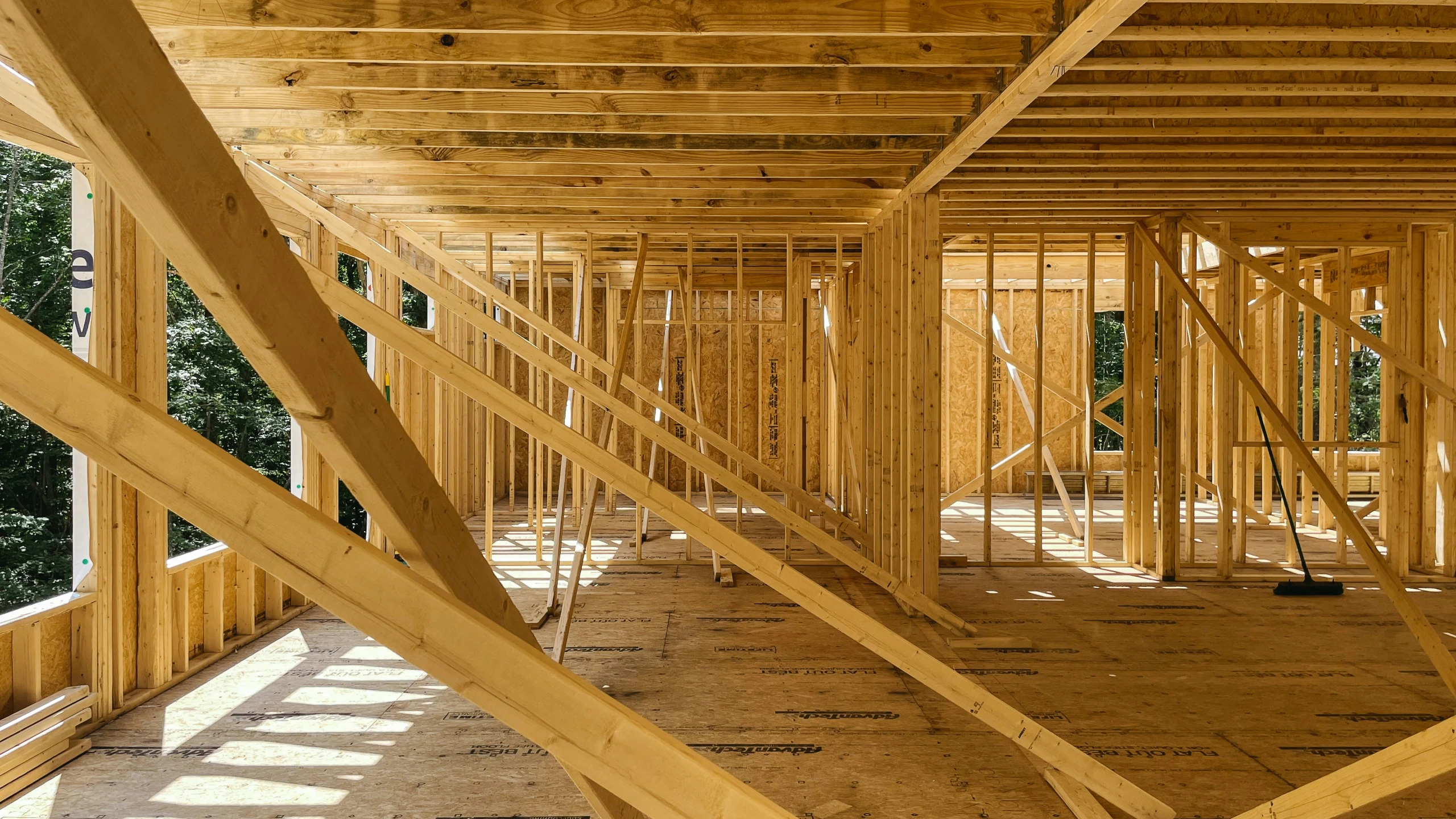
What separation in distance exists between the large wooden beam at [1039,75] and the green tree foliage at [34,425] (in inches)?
450

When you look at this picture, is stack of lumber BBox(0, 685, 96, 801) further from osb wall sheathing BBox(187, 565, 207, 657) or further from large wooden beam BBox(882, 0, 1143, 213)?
large wooden beam BBox(882, 0, 1143, 213)

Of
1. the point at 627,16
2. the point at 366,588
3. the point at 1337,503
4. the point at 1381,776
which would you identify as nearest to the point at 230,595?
the point at 627,16

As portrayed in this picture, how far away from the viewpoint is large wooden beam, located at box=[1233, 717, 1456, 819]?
5.24 feet

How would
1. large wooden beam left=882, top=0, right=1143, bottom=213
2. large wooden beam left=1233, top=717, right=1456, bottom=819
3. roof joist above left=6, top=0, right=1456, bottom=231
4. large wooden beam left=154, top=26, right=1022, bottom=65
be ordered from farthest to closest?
1. large wooden beam left=154, top=26, right=1022, bottom=65
2. roof joist above left=6, top=0, right=1456, bottom=231
3. large wooden beam left=882, top=0, right=1143, bottom=213
4. large wooden beam left=1233, top=717, right=1456, bottom=819

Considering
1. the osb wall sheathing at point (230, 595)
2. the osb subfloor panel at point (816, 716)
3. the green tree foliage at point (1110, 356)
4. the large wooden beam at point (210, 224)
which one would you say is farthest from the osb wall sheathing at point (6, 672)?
the green tree foliage at point (1110, 356)

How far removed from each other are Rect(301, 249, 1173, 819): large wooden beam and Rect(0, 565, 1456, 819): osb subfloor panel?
429mm

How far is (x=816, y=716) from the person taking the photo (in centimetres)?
408

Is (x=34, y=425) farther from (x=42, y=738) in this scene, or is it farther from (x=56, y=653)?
(x=42, y=738)

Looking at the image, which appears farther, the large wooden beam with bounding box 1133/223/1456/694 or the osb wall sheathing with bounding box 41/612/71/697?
the large wooden beam with bounding box 1133/223/1456/694

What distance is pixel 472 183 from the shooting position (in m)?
5.82

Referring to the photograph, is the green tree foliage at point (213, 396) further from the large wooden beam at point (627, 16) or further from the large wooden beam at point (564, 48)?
the large wooden beam at point (627, 16)

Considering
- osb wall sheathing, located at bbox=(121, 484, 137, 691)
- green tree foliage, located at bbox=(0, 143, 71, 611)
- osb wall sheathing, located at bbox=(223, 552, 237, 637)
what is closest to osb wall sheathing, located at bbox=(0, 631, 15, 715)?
osb wall sheathing, located at bbox=(121, 484, 137, 691)

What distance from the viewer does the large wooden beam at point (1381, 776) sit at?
5.24ft

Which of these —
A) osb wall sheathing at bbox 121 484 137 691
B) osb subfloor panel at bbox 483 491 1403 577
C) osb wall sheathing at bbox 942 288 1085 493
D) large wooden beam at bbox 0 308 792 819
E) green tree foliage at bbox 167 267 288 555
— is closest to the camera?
large wooden beam at bbox 0 308 792 819
